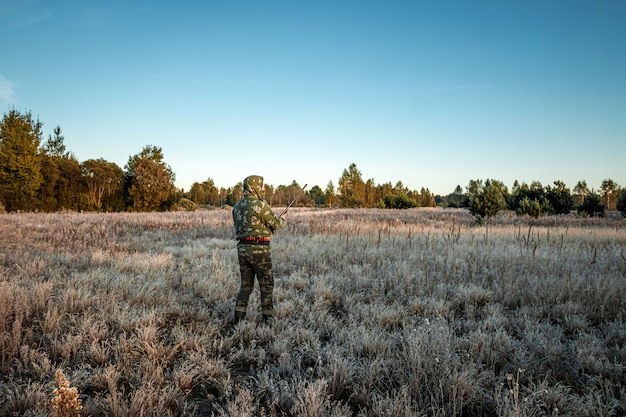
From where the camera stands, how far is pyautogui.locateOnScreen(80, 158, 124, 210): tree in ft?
119

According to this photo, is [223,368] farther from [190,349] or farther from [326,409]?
[326,409]

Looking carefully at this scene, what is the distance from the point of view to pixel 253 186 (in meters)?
4.65

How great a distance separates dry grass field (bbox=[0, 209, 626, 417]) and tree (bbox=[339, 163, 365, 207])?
46.2m

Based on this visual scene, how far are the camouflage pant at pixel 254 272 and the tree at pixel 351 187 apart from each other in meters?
49.6

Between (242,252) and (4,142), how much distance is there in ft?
115

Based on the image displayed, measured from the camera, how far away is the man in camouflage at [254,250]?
4.28 m

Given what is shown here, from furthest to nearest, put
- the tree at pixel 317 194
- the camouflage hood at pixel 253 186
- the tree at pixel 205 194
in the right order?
the tree at pixel 317 194 < the tree at pixel 205 194 < the camouflage hood at pixel 253 186

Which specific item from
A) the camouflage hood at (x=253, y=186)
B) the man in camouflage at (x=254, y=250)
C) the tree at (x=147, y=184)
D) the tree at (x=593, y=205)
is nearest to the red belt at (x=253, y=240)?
the man in camouflage at (x=254, y=250)

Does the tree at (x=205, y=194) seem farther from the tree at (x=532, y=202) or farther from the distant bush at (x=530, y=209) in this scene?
the distant bush at (x=530, y=209)

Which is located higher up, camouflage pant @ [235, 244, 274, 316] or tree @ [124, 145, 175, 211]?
tree @ [124, 145, 175, 211]

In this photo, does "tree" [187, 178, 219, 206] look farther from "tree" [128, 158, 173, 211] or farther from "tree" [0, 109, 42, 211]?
"tree" [0, 109, 42, 211]

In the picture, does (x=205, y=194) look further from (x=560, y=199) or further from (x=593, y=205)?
(x=593, y=205)

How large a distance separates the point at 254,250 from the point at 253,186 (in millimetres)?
1015

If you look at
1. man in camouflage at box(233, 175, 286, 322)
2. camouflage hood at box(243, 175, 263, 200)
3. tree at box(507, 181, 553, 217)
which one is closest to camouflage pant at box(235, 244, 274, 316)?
man in camouflage at box(233, 175, 286, 322)
